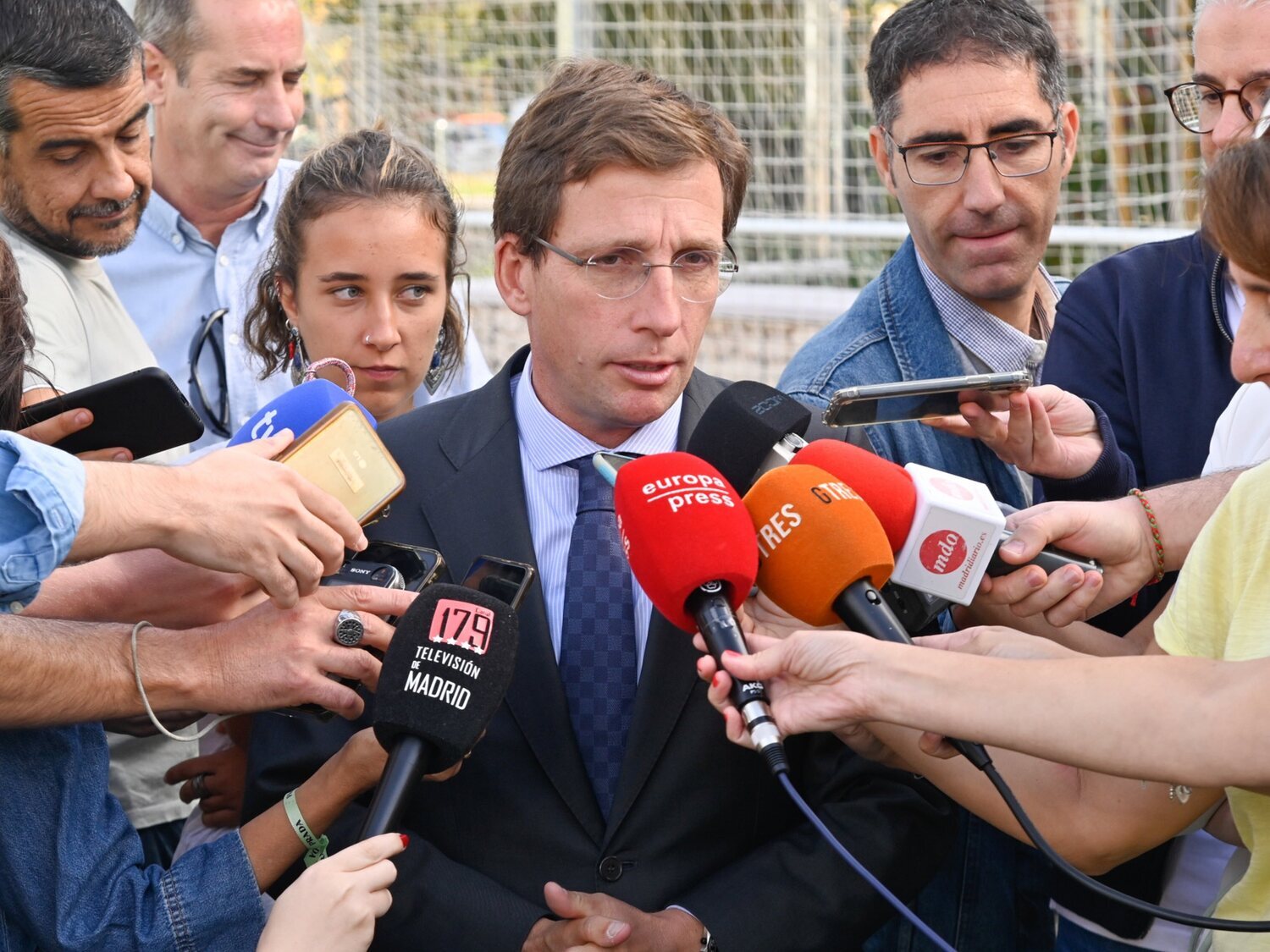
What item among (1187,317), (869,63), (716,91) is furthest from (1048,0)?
(1187,317)

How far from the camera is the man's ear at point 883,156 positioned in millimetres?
3310

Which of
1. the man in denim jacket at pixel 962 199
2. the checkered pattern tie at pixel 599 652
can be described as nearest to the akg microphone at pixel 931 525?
the checkered pattern tie at pixel 599 652

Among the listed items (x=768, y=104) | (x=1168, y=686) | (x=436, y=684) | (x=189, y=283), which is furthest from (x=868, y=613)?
(x=768, y=104)

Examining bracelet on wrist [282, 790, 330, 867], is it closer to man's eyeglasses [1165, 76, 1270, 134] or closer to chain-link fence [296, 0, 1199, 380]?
man's eyeglasses [1165, 76, 1270, 134]

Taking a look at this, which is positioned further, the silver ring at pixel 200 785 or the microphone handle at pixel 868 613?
the silver ring at pixel 200 785

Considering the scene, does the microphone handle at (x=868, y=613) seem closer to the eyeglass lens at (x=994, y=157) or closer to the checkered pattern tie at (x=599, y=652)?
the checkered pattern tie at (x=599, y=652)

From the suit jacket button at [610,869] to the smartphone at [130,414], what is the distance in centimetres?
102

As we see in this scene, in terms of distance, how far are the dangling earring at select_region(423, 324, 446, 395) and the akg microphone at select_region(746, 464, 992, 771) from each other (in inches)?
65.9

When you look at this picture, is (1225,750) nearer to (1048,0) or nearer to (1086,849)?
(1086,849)

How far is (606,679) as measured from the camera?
236cm

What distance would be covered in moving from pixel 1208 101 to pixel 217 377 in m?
2.52

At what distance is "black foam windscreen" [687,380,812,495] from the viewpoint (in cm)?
221

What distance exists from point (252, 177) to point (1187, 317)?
2656mm

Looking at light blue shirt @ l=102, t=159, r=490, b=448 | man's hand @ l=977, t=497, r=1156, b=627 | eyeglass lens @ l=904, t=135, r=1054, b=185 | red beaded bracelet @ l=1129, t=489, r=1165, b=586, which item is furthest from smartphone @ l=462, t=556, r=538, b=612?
light blue shirt @ l=102, t=159, r=490, b=448
